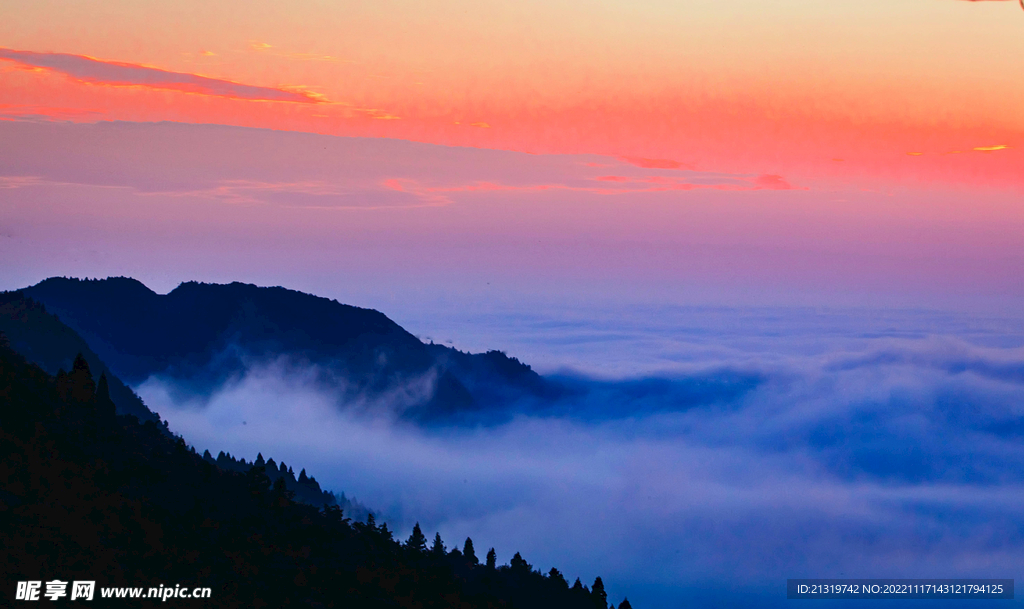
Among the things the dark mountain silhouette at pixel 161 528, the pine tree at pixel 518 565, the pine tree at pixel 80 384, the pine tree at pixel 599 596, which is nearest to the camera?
the dark mountain silhouette at pixel 161 528

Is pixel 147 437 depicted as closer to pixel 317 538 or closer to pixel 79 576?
pixel 317 538

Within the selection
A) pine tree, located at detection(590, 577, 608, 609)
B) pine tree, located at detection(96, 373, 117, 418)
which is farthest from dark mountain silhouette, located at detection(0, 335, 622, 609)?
pine tree, located at detection(590, 577, 608, 609)

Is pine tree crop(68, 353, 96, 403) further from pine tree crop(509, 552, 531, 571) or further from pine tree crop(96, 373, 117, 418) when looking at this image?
pine tree crop(509, 552, 531, 571)

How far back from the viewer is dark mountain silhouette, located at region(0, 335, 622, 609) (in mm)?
100250

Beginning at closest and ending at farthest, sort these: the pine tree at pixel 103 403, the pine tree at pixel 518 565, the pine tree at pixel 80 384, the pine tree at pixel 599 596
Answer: the pine tree at pixel 103 403 → the pine tree at pixel 80 384 → the pine tree at pixel 599 596 → the pine tree at pixel 518 565

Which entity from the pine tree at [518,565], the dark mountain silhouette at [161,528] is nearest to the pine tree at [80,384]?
the dark mountain silhouette at [161,528]

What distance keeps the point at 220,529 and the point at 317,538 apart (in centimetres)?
1449

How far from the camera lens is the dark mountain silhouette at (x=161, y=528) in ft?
329

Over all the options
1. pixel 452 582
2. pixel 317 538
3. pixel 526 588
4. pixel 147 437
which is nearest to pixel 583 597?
pixel 526 588

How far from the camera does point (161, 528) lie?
361 feet

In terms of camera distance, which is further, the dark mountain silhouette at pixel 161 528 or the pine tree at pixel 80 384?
the pine tree at pixel 80 384

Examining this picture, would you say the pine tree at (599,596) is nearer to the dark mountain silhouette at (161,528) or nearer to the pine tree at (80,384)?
the dark mountain silhouette at (161,528)

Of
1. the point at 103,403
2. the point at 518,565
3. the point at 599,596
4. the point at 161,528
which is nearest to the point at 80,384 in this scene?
the point at 103,403

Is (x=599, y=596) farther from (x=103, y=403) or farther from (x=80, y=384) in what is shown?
(x=80, y=384)
